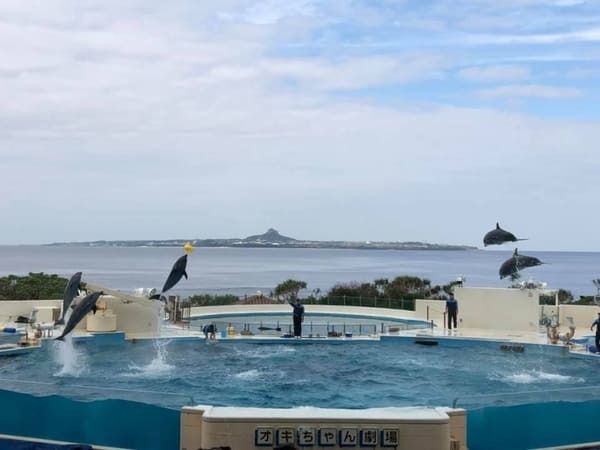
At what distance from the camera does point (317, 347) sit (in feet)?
49.3

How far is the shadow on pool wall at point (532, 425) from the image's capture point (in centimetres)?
667

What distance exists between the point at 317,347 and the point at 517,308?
545cm

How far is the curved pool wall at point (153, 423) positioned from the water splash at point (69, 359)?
4816 mm

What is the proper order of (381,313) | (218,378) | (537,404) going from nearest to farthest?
(537,404) → (218,378) → (381,313)

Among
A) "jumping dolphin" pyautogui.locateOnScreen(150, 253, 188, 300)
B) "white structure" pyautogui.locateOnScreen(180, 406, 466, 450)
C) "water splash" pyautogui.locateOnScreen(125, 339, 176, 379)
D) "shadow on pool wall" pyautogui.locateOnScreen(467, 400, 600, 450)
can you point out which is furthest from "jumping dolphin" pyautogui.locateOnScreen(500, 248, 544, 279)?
"white structure" pyautogui.locateOnScreen(180, 406, 466, 450)

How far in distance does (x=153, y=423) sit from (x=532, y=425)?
3.75 metres

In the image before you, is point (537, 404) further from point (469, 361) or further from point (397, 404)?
point (469, 361)

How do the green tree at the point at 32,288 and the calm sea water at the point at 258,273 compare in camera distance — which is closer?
the green tree at the point at 32,288

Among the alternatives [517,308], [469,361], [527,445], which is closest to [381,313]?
[517,308]

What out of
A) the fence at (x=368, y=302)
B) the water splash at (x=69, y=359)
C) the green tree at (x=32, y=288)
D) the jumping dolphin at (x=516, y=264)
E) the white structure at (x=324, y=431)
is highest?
the jumping dolphin at (x=516, y=264)

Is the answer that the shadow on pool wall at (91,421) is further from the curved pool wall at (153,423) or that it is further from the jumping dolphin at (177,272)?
the jumping dolphin at (177,272)

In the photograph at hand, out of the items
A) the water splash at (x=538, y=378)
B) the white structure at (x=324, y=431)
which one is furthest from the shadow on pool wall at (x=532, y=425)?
the water splash at (x=538, y=378)

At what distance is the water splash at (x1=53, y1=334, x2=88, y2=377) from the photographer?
12056 millimetres

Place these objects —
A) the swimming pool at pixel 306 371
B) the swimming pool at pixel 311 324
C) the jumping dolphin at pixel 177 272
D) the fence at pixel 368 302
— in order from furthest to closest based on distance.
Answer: the fence at pixel 368 302, the swimming pool at pixel 311 324, the jumping dolphin at pixel 177 272, the swimming pool at pixel 306 371
